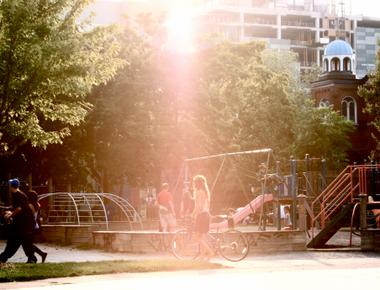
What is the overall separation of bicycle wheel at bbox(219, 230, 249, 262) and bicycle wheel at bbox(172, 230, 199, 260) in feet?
2.03

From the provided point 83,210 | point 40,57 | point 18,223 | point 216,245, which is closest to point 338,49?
point 83,210

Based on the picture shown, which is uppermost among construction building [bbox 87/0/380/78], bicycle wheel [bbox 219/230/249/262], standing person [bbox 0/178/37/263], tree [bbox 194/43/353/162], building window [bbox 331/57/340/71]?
construction building [bbox 87/0/380/78]

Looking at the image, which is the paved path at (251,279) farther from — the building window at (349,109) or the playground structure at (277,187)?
the building window at (349,109)

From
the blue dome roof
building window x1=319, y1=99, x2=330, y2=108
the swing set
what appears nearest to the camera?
the swing set

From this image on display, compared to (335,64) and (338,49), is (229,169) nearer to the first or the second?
(338,49)

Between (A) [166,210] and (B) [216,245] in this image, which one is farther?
(A) [166,210]

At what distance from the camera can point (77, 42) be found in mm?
23875

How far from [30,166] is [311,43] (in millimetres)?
121141

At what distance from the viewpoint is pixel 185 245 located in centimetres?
2200

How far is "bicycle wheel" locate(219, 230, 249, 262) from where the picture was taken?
21.8 meters

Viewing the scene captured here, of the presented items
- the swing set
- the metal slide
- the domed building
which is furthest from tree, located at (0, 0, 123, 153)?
the domed building

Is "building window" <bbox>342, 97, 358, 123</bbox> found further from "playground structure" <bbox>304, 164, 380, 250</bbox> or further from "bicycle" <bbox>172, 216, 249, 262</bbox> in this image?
"bicycle" <bbox>172, 216, 249, 262</bbox>

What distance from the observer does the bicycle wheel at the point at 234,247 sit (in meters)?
21.8

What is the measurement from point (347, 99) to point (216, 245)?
199 feet
